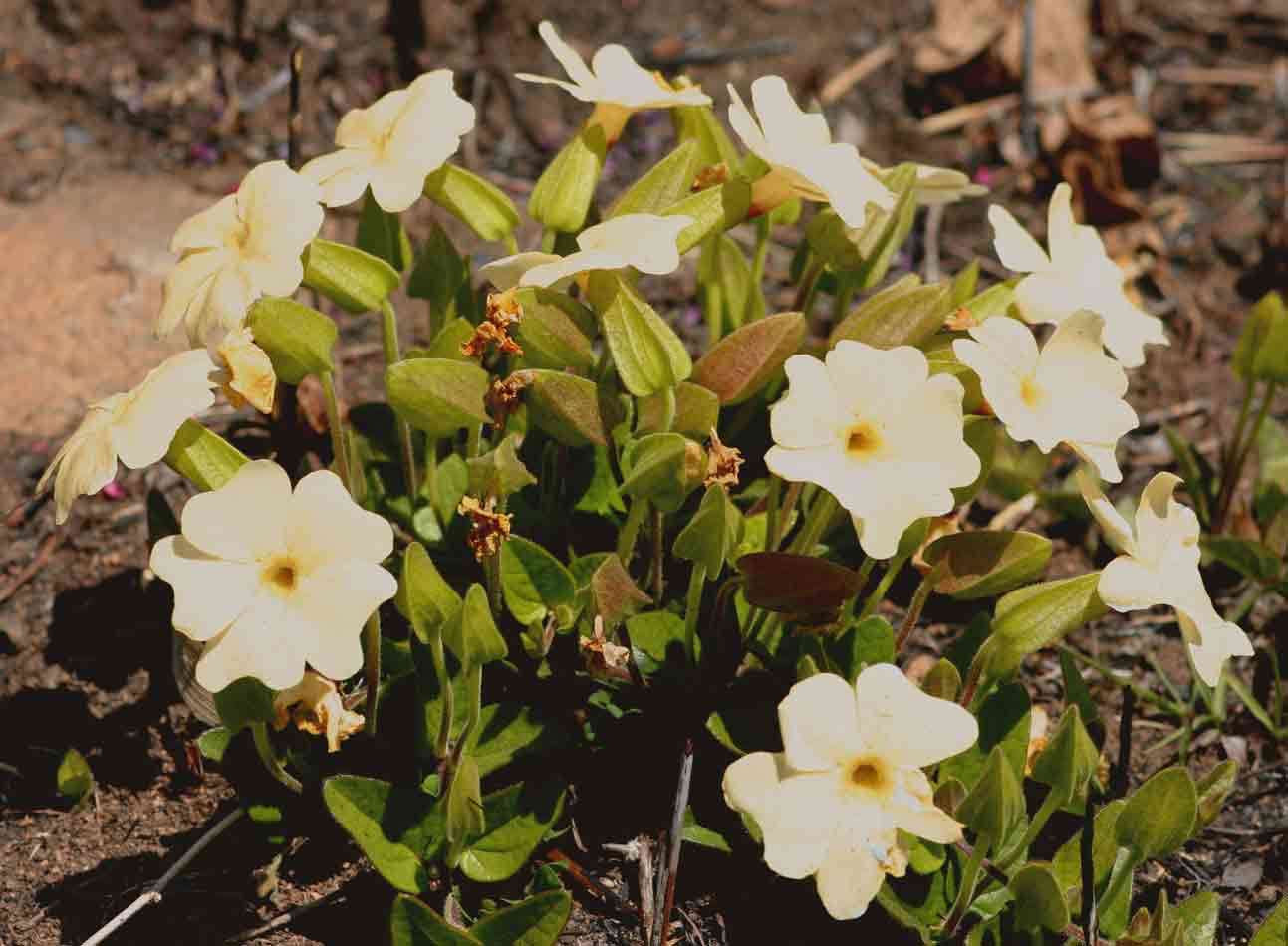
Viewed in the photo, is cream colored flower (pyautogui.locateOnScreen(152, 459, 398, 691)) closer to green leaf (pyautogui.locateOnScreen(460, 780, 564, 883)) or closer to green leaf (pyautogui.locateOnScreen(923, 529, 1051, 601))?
green leaf (pyautogui.locateOnScreen(460, 780, 564, 883))

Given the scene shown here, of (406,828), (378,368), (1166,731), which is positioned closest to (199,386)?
(406,828)

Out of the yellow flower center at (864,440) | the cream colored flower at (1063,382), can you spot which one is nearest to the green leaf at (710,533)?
the yellow flower center at (864,440)

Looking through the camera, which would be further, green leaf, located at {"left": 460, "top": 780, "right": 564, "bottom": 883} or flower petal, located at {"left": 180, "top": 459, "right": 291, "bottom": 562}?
green leaf, located at {"left": 460, "top": 780, "right": 564, "bottom": 883}

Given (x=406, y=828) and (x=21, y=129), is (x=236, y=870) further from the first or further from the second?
(x=21, y=129)

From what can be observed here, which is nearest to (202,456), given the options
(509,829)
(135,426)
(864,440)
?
(135,426)

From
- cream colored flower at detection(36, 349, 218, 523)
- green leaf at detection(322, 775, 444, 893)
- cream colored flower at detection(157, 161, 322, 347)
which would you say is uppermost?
cream colored flower at detection(157, 161, 322, 347)

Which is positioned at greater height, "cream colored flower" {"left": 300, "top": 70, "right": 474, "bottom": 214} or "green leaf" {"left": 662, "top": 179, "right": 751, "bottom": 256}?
"cream colored flower" {"left": 300, "top": 70, "right": 474, "bottom": 214}

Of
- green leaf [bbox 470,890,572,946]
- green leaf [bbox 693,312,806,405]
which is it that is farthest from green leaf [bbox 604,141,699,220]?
green leaf [bbox 470,890,572,946]
